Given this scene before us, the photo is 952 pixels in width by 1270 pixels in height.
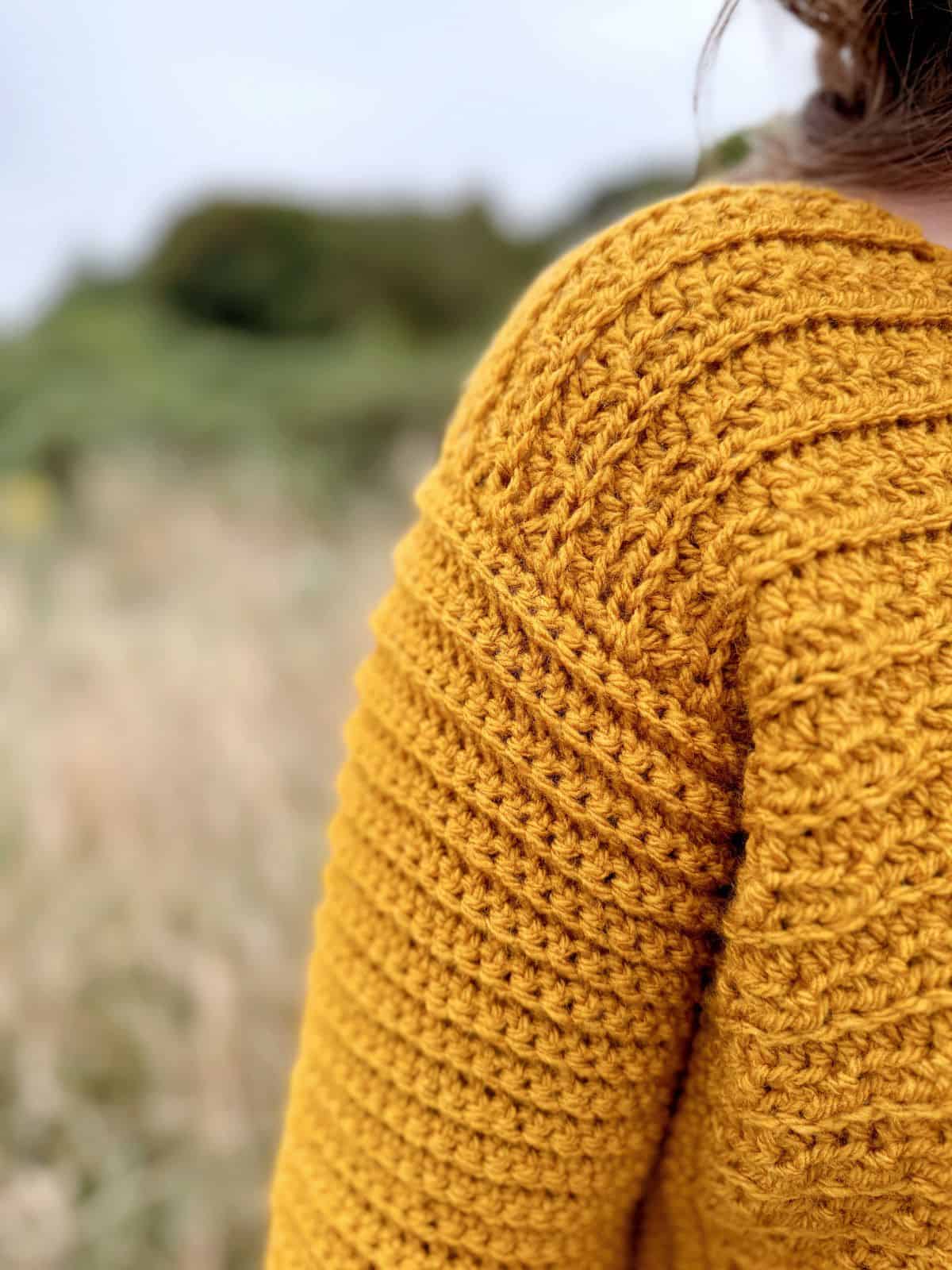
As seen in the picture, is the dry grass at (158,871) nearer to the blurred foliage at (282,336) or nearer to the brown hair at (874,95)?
the blurred foliage at (282,336)

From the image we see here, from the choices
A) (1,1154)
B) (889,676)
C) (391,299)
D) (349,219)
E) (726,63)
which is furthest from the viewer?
(391,299)

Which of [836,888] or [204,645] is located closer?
[836,888]

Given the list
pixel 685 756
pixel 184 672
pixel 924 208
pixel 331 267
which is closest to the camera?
pixel 685 756

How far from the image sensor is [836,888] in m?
0.45

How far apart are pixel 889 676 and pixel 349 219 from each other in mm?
4071

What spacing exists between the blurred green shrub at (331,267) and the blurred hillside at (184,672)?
12 millimetres

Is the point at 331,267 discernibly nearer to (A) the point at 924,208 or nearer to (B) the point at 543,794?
(A) the point at 924,208

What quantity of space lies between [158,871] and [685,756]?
1.57 m

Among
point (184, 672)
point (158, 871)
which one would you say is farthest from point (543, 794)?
point (184, 672)

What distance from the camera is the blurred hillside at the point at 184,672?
5.02ft

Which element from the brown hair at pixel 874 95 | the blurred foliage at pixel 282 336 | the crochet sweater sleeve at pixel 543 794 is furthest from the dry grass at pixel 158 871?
the brown hair at pixel 874 95

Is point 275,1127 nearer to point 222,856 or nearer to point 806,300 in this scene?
point 222,856

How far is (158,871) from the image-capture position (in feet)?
6.07

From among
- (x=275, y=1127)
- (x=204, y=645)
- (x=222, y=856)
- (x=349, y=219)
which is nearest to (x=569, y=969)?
(x=275, y=1127)
